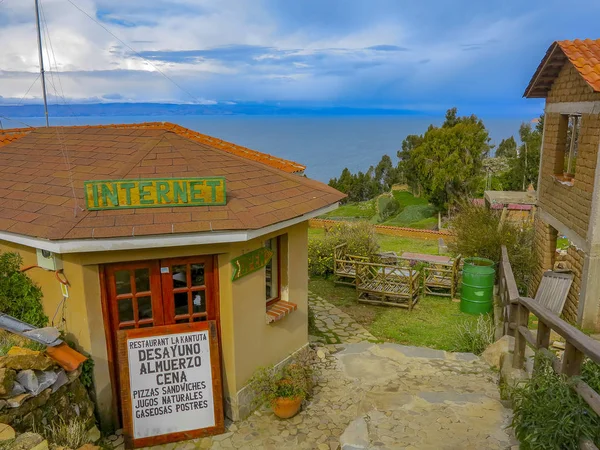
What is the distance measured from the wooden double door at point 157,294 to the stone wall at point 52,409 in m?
0.53

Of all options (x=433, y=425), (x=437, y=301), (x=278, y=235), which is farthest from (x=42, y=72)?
(x=437, y=301)

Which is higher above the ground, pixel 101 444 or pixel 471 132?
pixel 471 132

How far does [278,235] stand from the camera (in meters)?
7.50

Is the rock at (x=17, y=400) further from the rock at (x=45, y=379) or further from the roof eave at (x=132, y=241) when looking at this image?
the roof eave at (x=132, y=241)

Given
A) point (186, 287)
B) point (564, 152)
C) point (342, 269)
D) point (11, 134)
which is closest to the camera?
point (186, 287)

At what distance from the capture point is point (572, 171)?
11.2 metres

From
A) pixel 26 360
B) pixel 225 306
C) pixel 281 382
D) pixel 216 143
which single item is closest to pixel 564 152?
pixel 216 143

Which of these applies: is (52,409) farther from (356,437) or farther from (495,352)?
(495,352)

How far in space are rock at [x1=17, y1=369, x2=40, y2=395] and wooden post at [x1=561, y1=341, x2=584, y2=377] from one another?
17.7 feet

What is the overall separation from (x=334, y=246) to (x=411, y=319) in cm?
477

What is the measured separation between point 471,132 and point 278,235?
23.4 m

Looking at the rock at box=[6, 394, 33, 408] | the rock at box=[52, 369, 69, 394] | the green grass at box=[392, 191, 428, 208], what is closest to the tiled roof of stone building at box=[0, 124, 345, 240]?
the rock at box=[52, 369, 69, 394]

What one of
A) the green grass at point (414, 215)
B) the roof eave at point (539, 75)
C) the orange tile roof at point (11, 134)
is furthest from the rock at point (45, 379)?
the green grass at point (414, 215)

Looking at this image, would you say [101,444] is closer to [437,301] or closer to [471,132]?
[437,301]
